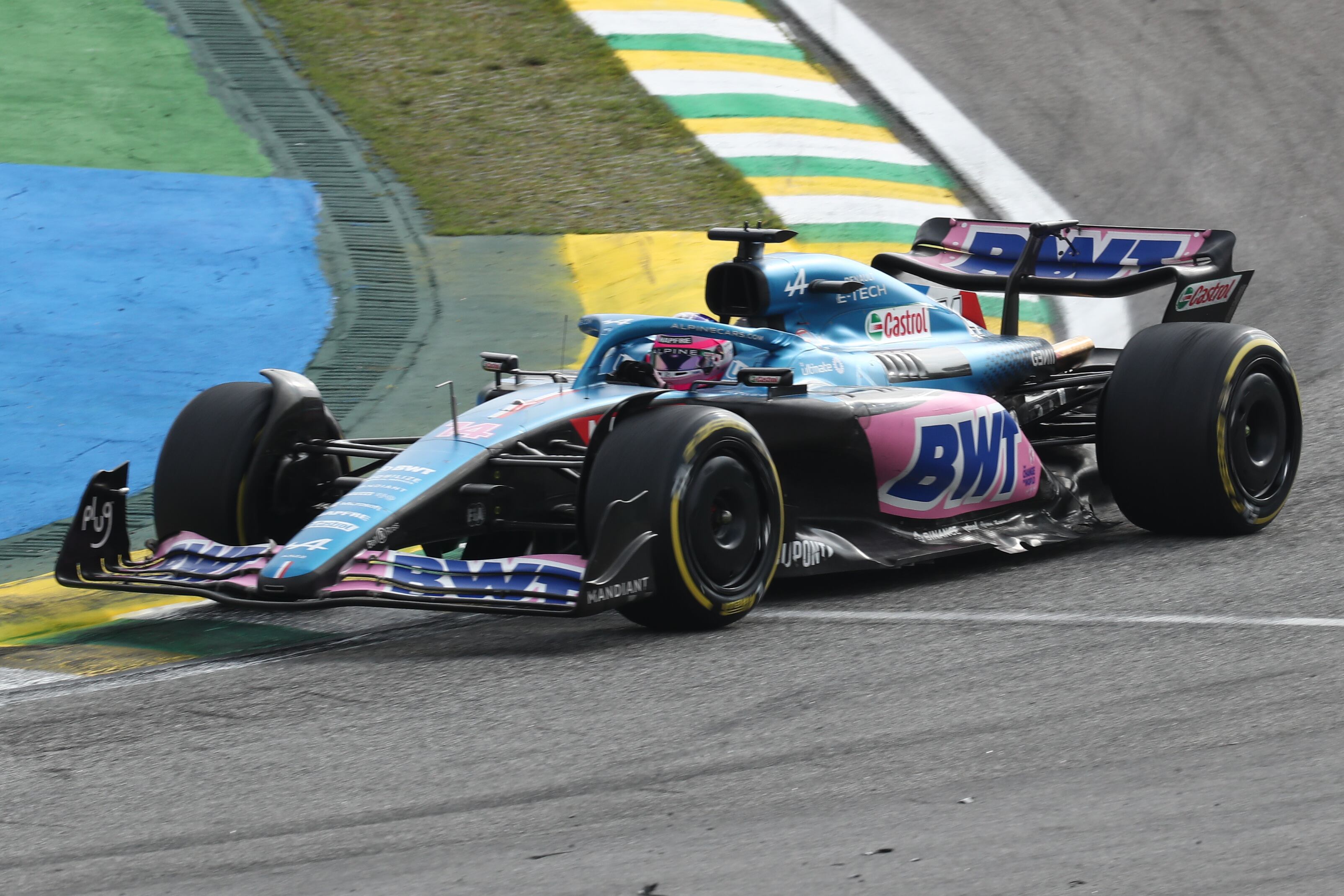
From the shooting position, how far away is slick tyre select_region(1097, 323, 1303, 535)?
7.13 m

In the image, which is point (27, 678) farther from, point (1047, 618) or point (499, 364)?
point (1047, 618)

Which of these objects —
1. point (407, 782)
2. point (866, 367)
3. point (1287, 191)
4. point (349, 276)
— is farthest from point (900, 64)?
point (407, 782)

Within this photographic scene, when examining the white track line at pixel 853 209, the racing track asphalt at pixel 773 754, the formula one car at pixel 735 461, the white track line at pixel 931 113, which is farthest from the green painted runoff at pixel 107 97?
the racing track asphalt at pixel 773 754

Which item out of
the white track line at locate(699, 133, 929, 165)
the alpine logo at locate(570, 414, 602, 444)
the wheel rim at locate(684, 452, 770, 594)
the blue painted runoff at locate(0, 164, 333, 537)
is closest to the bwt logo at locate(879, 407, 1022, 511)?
the wheel rim at locate(684, 452, 770, 594)

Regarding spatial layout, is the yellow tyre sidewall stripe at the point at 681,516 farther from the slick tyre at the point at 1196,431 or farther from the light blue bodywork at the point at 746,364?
the slick tyre at the point at 1196,431

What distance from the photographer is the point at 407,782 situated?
4.36m

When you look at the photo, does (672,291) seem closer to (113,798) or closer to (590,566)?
(590,566)

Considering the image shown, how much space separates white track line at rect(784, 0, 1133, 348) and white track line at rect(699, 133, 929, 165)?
0.46m

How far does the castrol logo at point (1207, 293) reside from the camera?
8062 millimetres

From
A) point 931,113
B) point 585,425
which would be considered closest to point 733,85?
point 931,113

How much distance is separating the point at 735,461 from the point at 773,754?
175 cm

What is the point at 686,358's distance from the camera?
277 inches

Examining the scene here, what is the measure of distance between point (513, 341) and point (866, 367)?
383 cm

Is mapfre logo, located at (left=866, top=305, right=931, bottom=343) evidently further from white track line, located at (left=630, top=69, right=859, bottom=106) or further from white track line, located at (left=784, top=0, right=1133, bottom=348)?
white track line, located at (left=630, top=69, right=859, bottom=106)
